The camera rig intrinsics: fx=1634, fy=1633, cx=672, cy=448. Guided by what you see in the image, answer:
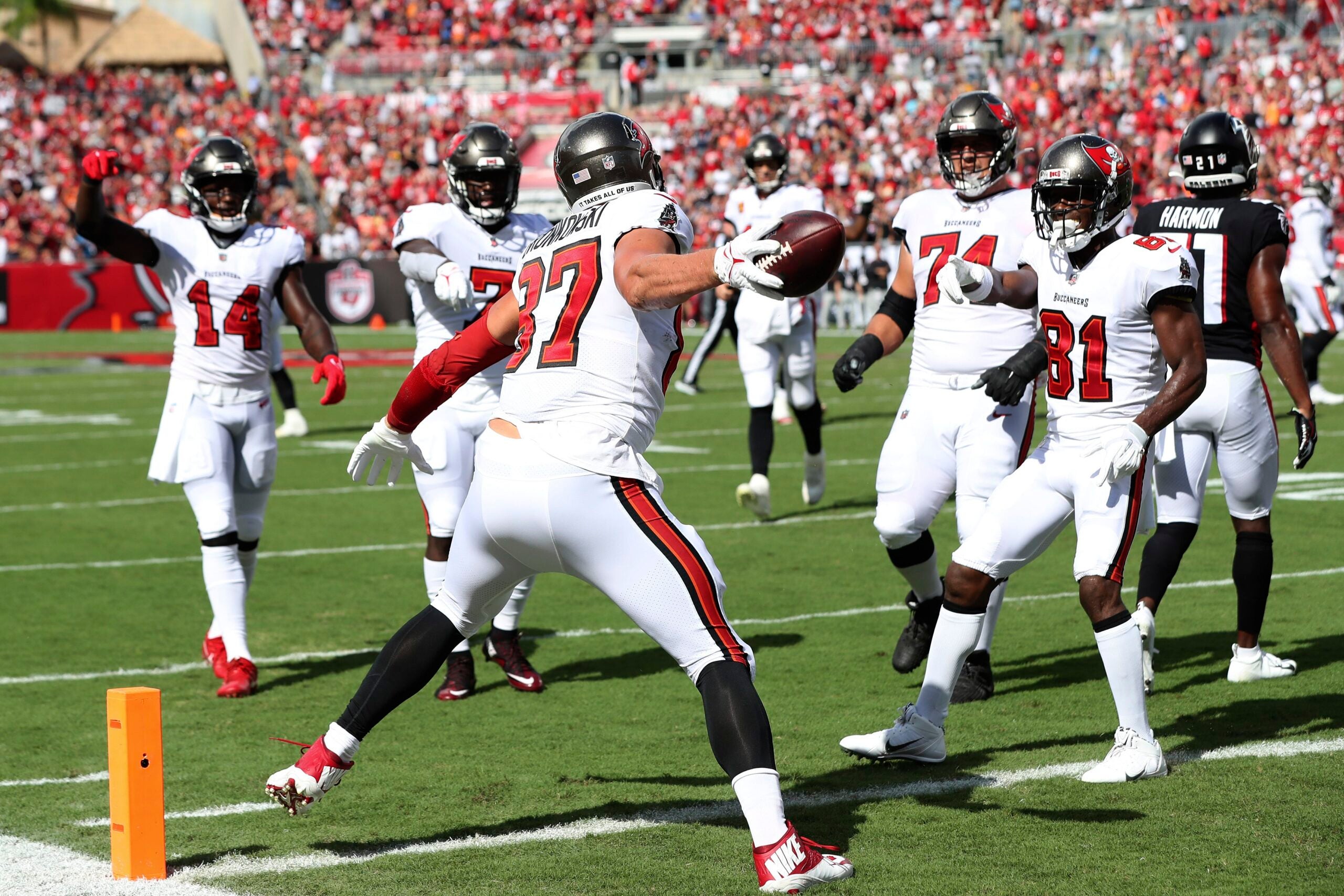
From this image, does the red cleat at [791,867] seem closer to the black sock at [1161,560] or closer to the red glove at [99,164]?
the black sock at [1161,560]

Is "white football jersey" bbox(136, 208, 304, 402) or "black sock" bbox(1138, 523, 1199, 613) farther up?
"white football jersey" bbox(136, 208, 304, 402)

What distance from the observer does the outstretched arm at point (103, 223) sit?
5.87 m

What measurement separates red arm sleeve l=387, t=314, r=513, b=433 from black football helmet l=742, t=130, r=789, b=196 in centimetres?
618

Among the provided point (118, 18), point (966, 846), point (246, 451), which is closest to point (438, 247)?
point (246, 451)

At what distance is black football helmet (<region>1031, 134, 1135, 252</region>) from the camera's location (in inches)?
186

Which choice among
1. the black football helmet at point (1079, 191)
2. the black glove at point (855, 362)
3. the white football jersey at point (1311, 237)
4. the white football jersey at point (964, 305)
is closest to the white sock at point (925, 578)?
the white football jersey at point (964, 305)

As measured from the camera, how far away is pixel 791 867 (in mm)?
3584

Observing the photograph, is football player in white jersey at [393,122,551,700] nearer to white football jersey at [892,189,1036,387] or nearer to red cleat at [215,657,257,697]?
red cleat at [215,657,257,697]

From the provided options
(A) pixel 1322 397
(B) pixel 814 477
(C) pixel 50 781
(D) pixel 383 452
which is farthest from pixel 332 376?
(A) pixel 1322 397

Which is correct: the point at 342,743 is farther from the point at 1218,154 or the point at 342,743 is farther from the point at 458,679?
the point at 1218,154

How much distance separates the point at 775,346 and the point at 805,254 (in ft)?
22.4

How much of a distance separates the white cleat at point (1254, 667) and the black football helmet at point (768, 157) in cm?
535

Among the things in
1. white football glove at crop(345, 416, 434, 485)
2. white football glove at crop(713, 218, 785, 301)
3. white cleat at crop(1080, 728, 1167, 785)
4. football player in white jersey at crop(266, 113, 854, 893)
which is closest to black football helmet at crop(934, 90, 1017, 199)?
football player in white jersey at crop(266, 113, 854, 893)

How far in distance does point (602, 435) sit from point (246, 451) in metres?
2.92
